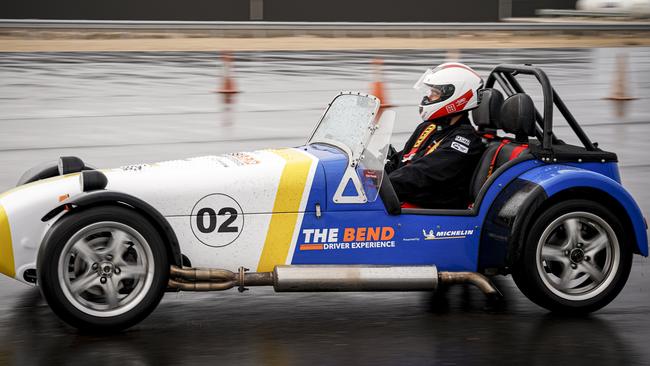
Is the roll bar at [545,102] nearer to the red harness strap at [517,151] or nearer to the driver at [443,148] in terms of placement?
the red harness strap at [517,151]

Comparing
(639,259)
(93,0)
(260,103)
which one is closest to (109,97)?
(260,103)

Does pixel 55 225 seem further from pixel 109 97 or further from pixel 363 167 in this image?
pixel 109 97

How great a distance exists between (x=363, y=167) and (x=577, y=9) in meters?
44.6

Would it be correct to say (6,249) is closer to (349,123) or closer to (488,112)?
(349,123)

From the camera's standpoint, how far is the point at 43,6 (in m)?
37.9

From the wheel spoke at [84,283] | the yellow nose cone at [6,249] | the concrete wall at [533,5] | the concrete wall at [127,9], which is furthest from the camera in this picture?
the concrete wall at [533,5]

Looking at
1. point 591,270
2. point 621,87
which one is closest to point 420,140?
point 591,270

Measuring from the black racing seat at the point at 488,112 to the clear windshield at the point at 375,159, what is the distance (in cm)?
97

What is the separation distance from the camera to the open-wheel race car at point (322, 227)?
5.77 m

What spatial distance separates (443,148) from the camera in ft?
21.9

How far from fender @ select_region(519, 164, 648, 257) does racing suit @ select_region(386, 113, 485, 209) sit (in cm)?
39

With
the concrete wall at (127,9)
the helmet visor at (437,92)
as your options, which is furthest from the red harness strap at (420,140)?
the concrete wall at (127,9)

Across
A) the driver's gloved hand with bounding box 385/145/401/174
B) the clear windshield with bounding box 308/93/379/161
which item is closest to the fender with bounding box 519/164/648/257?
the clear windshield with bounding box 308/93/379/161

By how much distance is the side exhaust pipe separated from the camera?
19.4ft
